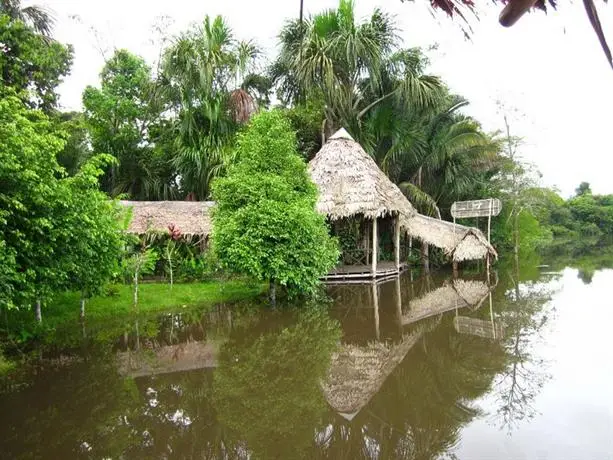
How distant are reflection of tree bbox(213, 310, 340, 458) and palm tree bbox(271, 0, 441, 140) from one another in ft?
34.4

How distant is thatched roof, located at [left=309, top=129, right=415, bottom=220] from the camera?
557 inches

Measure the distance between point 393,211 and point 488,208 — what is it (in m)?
4.74

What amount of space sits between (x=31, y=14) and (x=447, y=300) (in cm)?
1449

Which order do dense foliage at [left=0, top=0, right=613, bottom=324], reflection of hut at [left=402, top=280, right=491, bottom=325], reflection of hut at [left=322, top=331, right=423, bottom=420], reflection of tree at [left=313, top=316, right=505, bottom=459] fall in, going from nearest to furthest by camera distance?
reflection of tree at [left=313, top=316, right=505, bottom=459], reflection of hut at [left=322, top=331, right=423, bottom=420], dense foliage at [left=0, top=0, right=613, bottom=324], reflection of hut at [left=402, top=280, right=491, bottom=325]

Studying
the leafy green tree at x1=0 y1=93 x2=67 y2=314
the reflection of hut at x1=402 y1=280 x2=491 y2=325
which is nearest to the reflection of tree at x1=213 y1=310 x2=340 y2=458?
the reflection of hut at x1=402 y1=280 x2=491 y2=325

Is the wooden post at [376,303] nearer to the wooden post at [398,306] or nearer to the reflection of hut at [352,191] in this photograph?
the wooden post at [398,306]

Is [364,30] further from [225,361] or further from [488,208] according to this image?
[225,361]

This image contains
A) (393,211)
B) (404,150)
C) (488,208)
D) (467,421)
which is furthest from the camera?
(404,150)

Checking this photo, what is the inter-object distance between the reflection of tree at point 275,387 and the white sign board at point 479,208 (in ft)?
35.6

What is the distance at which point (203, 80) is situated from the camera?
49.8 ft

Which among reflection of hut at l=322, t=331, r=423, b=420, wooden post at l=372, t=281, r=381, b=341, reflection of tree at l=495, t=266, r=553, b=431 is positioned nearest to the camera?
reflection of tree at l=495, t=266, r=553, b=431

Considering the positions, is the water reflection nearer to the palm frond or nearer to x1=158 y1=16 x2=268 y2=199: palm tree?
x1=158 y1=16 x2=268 y2=199: palm tree

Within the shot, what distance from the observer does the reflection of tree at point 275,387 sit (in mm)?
4523

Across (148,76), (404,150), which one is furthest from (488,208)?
(148,76)
